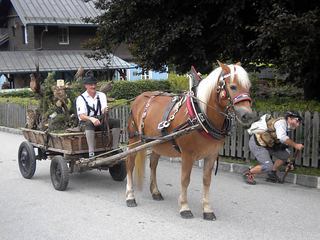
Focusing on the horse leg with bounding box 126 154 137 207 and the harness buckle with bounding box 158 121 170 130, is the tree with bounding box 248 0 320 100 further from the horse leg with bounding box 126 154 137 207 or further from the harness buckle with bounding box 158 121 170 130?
the horse leg with bounding box 126 154 137 207

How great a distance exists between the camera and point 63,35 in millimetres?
31156

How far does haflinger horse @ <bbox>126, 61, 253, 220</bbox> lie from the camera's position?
476 cm

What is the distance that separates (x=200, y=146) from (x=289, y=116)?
8.01ft

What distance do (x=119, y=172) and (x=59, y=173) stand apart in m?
1.18

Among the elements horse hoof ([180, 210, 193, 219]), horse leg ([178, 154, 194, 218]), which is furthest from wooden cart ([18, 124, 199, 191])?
horse hoof ([180, 210, 193, 219])

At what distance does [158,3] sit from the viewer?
955 centimetres

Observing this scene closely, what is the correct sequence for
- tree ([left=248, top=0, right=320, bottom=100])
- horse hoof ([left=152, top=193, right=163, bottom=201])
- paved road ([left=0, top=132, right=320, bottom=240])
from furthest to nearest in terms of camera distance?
1. tree ([left=248, top=0, right=320, bottom=100])
2. horse hoof ([left=152, top=193, right=163, bottom=201])
3. paved road ([left=0, top=132, right=320, bottom=240])

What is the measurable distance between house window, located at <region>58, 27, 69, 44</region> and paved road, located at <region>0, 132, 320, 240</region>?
24699 millimetres

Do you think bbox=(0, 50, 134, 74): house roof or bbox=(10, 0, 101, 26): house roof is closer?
bbox=(0, 50, 134, 74): house roof

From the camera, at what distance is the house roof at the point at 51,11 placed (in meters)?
28.3

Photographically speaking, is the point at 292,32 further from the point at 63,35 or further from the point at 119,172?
the point at 63,35

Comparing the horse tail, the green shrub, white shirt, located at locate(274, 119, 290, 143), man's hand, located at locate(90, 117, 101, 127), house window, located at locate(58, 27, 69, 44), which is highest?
house window, located at locate(58, 27, 69, 44)

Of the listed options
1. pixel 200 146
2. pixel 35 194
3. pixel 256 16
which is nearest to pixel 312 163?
pixel 200 146

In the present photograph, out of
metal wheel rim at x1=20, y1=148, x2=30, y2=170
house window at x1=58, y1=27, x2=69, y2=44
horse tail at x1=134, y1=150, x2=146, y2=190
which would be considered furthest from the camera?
house window at x1=58, y1=27, x2=69, y2=44
